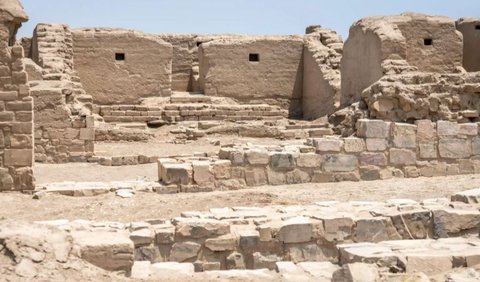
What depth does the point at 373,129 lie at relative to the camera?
31.5ft

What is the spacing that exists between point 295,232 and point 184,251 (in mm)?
1066

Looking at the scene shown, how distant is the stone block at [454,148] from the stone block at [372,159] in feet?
3.27

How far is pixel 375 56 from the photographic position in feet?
47.4

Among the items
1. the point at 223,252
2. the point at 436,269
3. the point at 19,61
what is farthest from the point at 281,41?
the point at 436,269

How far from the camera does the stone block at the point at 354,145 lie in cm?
952

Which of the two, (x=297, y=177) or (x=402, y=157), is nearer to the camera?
(x=297, y=177)

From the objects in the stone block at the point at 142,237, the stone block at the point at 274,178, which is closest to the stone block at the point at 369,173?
the stone block at the point at 274,178

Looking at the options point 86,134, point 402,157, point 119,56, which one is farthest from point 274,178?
point 119,56

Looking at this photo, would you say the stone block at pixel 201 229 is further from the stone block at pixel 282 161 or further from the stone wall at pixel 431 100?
the stone wall at pixel 431 100

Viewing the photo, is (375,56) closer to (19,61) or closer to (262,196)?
(262,196)

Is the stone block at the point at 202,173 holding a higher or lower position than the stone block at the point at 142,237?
higher

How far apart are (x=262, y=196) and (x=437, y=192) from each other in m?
2.46

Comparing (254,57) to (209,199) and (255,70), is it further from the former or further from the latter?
(209,199)

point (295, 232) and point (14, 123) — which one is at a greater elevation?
point (14, 123)
